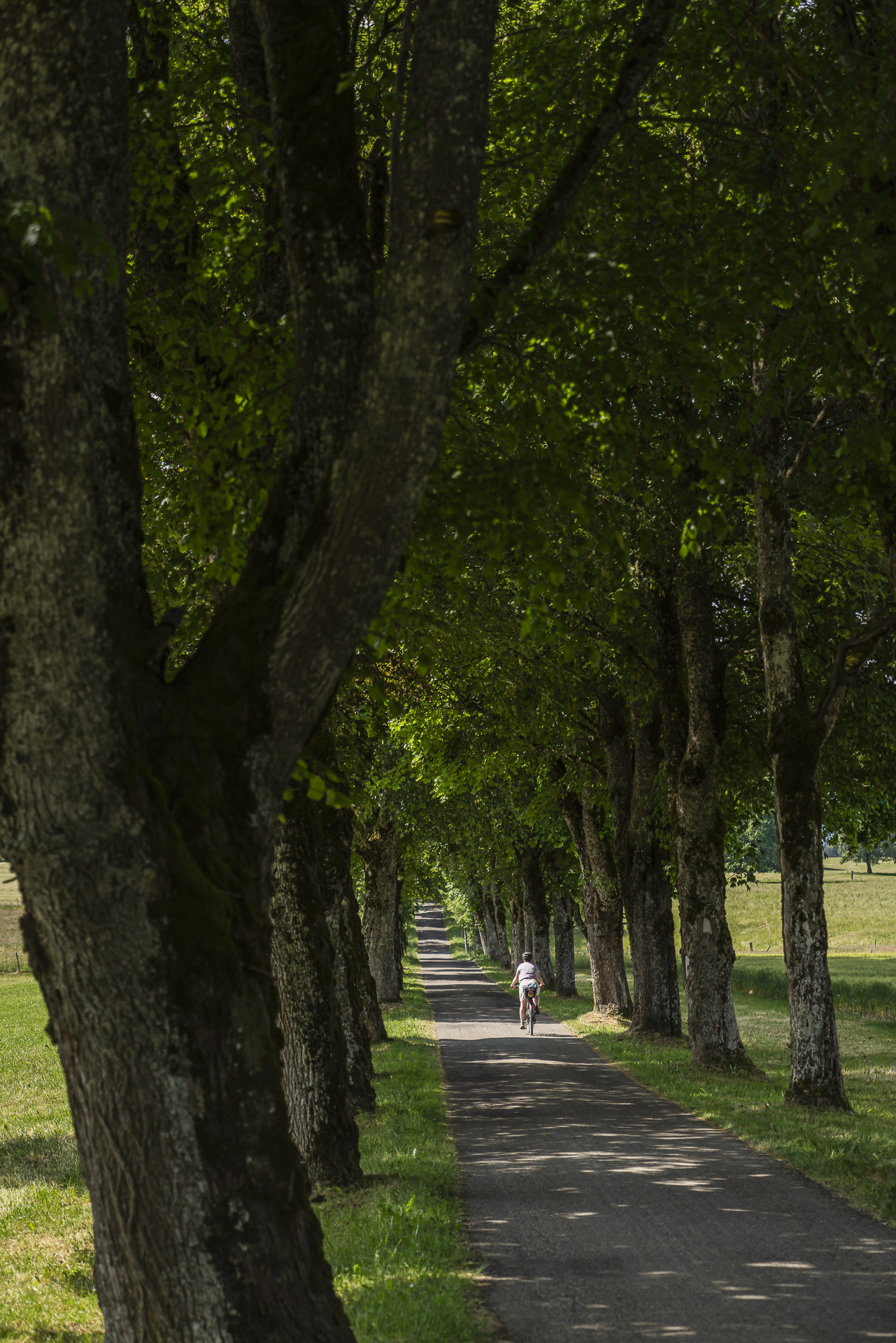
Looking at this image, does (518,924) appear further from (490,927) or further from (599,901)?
(599,901)

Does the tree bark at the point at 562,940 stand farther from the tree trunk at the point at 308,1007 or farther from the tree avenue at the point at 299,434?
the tree trunk at the point at 308,1007

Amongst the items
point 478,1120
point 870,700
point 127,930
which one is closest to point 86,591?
point 127,930

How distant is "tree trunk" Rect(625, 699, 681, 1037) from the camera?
23.0 m

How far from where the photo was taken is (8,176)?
14.3ft

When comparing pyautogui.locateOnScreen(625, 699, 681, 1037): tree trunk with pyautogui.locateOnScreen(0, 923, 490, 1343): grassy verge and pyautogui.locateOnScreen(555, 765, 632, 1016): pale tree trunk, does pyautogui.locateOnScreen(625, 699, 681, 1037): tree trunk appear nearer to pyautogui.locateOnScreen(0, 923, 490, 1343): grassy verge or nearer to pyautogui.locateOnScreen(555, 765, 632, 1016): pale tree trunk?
pyautogui.locateOnScreen(555, 765, 632, 1016): pale tree trunk

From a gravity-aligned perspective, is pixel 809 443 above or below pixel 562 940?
above

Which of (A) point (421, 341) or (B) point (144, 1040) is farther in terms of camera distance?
(A) point (421, 341)

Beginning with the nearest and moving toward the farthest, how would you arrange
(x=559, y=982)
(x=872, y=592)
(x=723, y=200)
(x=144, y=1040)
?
(x=144, y=1040), (x=723, y=200), (x=872, y=592), (x=559, y=982)

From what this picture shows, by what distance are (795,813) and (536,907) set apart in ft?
88.1

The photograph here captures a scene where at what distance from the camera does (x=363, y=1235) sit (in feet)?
27.7

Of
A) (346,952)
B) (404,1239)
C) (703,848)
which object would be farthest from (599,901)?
(404,1239)

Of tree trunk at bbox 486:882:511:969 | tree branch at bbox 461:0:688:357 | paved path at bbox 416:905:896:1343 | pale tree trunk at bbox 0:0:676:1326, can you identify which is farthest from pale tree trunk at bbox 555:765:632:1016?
tree trunk at bbox 486:882:511:969

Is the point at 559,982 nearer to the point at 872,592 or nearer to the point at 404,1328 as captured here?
the point at 872,592

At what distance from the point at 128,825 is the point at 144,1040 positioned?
2.51 ft
